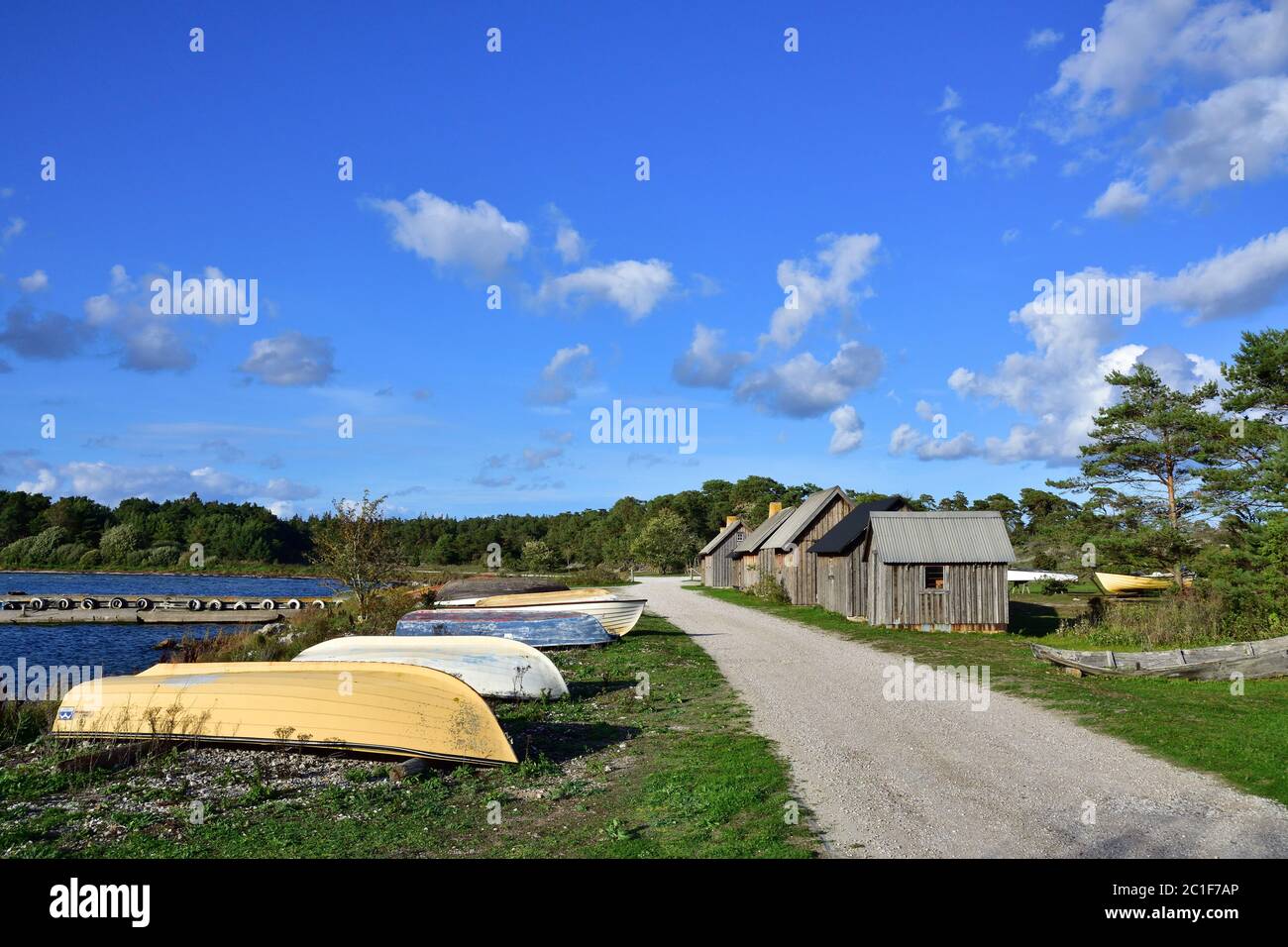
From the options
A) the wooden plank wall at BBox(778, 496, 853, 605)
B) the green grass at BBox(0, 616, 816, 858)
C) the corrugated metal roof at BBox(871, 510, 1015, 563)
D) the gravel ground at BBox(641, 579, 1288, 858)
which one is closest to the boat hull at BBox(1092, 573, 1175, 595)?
the corrugated metal roof at BBox(871, 510, 1015, 563)

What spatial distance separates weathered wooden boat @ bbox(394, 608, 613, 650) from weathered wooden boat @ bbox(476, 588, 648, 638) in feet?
2.48

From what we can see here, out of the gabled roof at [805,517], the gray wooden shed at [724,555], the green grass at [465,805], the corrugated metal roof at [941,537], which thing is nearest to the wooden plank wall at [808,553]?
the gabled roof at [805,517]

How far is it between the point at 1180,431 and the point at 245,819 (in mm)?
30521

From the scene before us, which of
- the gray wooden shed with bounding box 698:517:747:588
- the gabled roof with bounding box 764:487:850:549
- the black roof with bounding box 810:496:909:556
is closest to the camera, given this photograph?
the black roof with bounding box 810:496:909:556

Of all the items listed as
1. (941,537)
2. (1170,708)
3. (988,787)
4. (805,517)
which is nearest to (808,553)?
(805,517)

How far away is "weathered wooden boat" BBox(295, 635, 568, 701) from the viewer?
46.3ft

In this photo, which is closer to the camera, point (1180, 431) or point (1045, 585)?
point (1180, 431)

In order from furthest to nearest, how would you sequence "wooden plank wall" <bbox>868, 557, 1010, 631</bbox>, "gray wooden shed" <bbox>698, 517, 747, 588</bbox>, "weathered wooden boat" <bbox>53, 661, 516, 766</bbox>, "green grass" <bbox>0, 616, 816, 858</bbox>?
"gray wooden shed" <bbox>698, 517, 747, 588</bbox>
"wooden plank wall" <bbox>868, 557, 1010, 631</bbox>
"weathered wooden boat" <bbox>53, 661, 516, 766</bbox>
"green grass" <bbox>0, 616, 816, 858</bbox>

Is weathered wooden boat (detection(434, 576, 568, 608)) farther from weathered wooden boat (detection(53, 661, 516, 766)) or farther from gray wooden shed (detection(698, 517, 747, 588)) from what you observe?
gray wooden shed (detection(698, 517, 747, 588))

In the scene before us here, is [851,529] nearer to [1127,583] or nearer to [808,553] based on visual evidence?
[808,553]

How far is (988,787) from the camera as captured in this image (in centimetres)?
830

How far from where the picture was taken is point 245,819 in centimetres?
777
